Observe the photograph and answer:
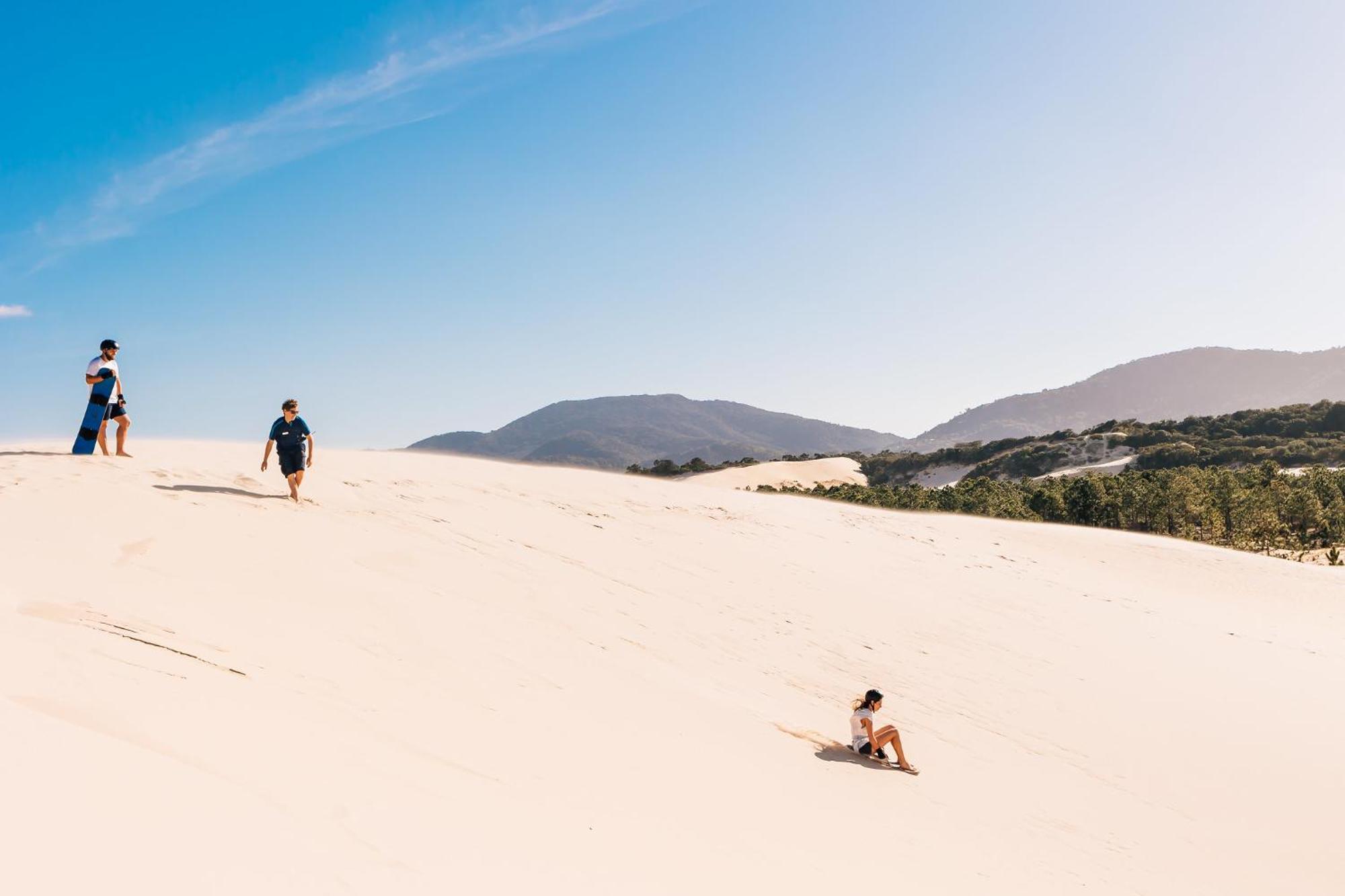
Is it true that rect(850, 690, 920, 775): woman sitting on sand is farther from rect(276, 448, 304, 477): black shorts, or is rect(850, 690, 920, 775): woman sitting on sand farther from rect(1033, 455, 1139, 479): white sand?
rect(1033, 455, 1139, 479): white sand

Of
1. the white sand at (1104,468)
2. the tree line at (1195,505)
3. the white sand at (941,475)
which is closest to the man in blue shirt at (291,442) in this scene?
the tree line at (1195,505)

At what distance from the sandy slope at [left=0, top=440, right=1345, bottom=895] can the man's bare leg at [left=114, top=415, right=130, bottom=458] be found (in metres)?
0.51

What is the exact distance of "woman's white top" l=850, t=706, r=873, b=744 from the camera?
6624 mm

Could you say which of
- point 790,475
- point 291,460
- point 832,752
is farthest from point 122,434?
point 790,475

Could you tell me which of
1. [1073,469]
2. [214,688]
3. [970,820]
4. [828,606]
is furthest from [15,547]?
[1073,469]

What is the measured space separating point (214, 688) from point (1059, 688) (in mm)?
9323

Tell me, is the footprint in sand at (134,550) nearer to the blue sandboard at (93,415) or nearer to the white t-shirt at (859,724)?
the blue sandboard at (93,415)

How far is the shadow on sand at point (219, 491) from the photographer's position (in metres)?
8.72

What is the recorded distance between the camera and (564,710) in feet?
17.9

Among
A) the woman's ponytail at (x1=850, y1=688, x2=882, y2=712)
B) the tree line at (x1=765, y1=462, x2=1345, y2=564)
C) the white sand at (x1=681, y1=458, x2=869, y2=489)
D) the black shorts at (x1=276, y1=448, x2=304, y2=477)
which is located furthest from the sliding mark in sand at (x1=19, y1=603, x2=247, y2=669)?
the white sand at (x1=681, y1=458, x2=869, y2=489)

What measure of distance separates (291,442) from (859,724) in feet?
24.5

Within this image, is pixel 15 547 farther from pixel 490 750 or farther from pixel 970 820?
pixel 970 820

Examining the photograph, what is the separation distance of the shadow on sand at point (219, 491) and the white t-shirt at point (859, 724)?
24.0ft

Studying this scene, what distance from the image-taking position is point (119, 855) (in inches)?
89.1
